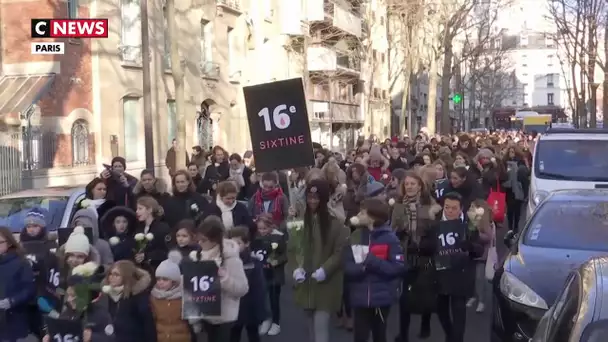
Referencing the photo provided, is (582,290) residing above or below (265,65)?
below

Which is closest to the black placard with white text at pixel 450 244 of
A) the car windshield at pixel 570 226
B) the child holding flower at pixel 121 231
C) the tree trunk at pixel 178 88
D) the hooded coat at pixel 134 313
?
the car windshield at pixel 570 226

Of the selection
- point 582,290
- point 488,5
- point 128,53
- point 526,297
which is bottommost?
point 526,297

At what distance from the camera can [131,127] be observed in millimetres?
25812

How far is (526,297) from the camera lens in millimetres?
6973

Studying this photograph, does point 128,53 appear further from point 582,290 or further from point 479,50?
point 479,50

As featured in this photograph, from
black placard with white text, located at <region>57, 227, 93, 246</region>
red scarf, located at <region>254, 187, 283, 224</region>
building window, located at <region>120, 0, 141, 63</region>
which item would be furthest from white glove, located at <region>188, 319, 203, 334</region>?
building window, located at <region>120, 0, 141, 63</region>

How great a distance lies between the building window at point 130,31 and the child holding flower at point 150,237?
17344 millimetres

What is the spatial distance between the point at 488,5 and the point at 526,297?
39.6 meters

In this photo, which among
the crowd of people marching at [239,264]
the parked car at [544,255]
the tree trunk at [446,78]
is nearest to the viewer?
the crowd of people marching at [239,264]

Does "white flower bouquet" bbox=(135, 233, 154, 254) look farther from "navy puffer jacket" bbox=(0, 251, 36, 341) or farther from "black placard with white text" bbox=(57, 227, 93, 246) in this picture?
"navy puffer jacket" bbox=(0, 251, 36, 341)

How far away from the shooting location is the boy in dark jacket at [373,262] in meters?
6.72

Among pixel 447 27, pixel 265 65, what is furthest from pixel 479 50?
pixel 265 65

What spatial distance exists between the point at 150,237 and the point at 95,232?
0.58 m

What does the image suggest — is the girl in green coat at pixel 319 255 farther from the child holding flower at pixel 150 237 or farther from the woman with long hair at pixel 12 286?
the woman with long hair at pixel 12 286
